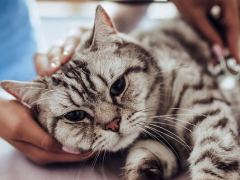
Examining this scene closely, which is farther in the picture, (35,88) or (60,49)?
(60,49)

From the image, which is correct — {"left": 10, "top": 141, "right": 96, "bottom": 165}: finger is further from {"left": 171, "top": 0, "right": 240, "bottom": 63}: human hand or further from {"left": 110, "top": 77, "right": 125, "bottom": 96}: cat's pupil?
{"left": 171, "top": 0, "right": 240, "bottom": 63}: human hand

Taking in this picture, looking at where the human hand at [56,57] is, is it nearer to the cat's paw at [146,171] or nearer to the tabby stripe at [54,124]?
the tabby stripe at [54,124]

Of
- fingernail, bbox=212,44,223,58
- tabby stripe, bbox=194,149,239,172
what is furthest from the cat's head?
fingernail, bbox=212,44,223,58

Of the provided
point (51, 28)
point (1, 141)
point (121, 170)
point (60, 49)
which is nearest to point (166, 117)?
point (121, 170)

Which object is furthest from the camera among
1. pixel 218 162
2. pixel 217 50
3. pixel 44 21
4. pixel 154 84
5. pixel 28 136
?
pixel 44 21

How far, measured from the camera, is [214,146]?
80cm

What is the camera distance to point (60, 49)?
1.09 m

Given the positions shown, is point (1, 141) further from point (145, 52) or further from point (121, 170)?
point (145, 52)

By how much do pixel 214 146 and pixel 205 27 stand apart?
77 cm

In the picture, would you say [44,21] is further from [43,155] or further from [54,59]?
[43,155]

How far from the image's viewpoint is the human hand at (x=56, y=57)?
3.28 ft

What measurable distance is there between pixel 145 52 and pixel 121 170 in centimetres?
47

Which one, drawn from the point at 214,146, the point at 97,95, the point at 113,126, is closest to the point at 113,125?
the point at 113,126

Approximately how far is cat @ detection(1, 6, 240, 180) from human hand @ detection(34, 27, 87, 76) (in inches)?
1.8
